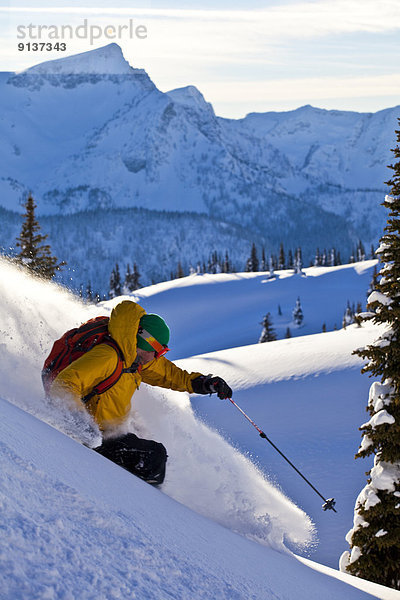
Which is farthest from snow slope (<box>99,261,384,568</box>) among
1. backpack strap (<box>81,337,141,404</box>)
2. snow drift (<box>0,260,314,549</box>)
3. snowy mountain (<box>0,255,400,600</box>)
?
backpack strap (<box>81,337,141,404</box>)

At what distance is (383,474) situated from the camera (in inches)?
255

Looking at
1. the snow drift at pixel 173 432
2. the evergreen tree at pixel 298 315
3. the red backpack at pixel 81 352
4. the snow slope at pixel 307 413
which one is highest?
the red backpack at pixel 81 352

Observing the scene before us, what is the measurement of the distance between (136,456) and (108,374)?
81 centimetres

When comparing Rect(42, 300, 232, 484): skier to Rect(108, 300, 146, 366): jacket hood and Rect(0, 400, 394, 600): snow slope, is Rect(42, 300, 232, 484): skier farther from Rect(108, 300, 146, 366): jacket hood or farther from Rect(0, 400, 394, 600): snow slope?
Rect(0, 400, 394, 600): snow slope

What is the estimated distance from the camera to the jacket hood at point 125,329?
205 inches

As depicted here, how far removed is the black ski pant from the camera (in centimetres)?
530

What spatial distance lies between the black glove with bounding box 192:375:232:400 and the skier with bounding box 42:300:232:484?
1.14m

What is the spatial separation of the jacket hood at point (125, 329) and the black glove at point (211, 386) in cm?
161

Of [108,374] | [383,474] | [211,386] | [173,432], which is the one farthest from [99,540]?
[173,432]

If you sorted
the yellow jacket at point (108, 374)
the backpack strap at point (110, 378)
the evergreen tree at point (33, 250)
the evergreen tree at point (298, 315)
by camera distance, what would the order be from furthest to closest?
the evergreen tree at point (298, 315)
the evergreen tree at point (33, 250)
the backpack strap at point (110, 378)
the yellow jacket at point (108, 374)

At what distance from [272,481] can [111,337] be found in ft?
18.8

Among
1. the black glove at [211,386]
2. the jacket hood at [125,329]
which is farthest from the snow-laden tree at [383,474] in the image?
the jacket hood at [125,329]

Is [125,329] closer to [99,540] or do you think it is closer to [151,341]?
[151,341]

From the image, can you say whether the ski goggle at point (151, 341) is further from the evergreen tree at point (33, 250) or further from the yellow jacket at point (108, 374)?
the evergreen tree at point (33, 250)
